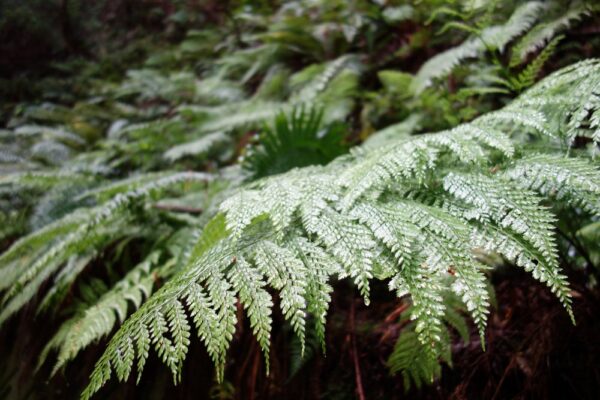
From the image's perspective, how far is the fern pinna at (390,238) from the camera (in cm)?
68

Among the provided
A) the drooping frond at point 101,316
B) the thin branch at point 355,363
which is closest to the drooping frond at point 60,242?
the drooping frond at point 101,316

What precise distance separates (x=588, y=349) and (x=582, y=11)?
77.2 inches

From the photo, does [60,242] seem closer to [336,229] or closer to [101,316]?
[101,316]

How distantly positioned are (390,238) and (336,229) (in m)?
0.13

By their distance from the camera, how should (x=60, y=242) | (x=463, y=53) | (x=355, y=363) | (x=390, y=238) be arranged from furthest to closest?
(x=463, y=53)
(x=60, y=242)
(x=355, y=363)
(x=390, y=238)

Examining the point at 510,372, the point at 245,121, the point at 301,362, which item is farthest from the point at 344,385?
the point at 245,121

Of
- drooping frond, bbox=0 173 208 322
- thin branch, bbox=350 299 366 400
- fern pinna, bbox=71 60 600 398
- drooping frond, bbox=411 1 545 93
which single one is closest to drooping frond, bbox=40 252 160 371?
drooping frond, bbox=0 173 208 322

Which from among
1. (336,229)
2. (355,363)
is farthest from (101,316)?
(336,229)

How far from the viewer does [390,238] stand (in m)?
0.73

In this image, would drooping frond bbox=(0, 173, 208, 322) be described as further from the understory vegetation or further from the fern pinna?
the fern pinna

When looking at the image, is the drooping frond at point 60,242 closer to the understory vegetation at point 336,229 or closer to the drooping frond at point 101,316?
the understory vegetation at point 336,229

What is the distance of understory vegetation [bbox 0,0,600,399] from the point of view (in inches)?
28.9

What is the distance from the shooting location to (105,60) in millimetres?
5195

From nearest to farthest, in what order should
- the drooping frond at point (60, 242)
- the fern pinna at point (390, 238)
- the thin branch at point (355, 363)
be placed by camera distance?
1. the fern pinna at point (390, 238)
2. the thin branch at point (355, 363)
3. the drooping frond at point (60, 242)
